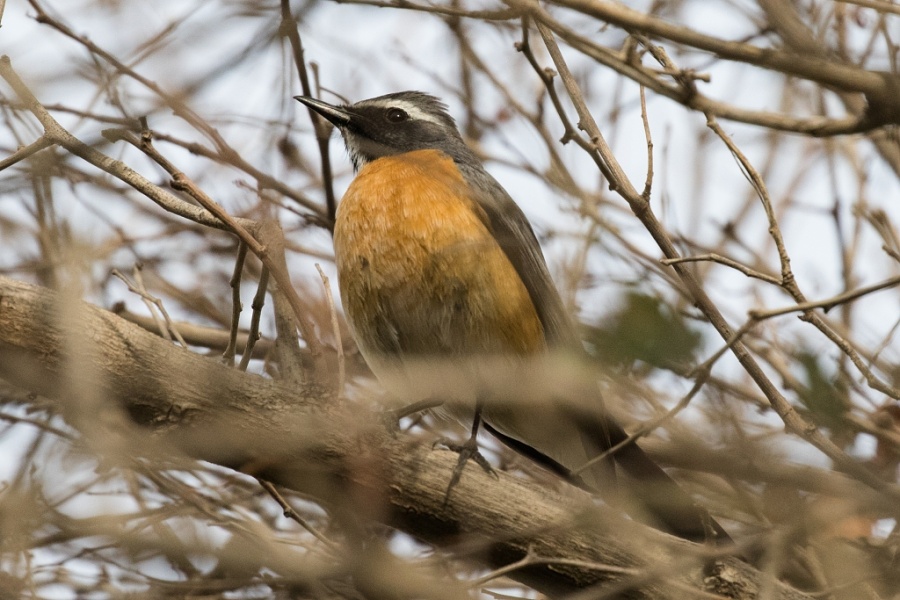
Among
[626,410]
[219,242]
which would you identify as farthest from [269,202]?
[626,410]

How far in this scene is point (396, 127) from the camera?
6.82 m

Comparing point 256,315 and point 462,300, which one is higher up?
point 462,300

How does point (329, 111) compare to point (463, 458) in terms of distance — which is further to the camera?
point (329, 111)

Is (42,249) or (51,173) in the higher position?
(42,249)

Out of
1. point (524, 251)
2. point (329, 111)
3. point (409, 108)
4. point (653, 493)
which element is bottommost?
point (653, 493)

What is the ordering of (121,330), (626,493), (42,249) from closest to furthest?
(121,330) → (626,493) → (42,249)

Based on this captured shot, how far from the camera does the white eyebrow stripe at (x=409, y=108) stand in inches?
268

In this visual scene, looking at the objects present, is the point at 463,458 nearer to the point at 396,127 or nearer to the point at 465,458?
the point at 465,458

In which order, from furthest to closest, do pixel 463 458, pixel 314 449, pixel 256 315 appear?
pixel 463 458 < pixel 256 315 < pixel 314 449

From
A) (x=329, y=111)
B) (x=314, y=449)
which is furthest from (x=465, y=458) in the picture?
(x=329, y=111)

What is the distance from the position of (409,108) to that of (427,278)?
2.00m

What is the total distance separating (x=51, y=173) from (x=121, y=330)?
2.35 ft

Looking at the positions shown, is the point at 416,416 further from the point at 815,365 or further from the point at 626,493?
the point at 815,365

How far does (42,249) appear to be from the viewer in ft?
19.2
